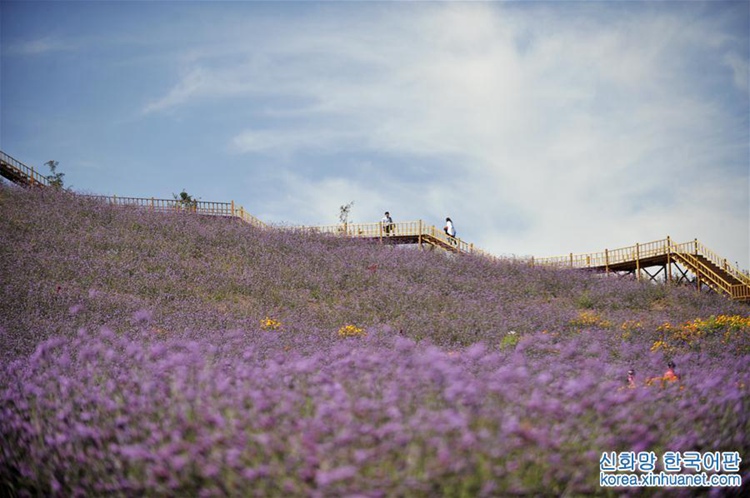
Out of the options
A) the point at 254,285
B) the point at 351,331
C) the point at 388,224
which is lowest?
the point at 351,331

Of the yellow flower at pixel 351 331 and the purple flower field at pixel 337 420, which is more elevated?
the yellow flower at pixel 351 331

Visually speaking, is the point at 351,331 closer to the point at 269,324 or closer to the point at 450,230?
the point at 269,324

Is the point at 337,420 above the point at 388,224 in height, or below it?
below

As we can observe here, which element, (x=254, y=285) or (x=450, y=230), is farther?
(x=450, y=230)

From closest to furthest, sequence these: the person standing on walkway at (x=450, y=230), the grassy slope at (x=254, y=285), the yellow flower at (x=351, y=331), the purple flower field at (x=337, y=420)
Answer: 1. the purple flower field at (x=337, y=420)
2. the yellow flower at (x=351, y=331)
3. the grassy slope at (x=254, y=285)
4. the person standing on walkway at (x=450, y=230)

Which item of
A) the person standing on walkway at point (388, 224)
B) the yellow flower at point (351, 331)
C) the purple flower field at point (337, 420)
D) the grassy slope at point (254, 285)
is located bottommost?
the purple flower field at point (337, 420)

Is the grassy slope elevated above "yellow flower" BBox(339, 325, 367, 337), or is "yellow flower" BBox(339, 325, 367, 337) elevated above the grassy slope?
the grassy slope

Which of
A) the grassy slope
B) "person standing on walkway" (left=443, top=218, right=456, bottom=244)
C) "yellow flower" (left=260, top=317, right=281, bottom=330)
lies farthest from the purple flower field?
"person standing on walkway" (left=443, top=218, right=456, bottom=244)

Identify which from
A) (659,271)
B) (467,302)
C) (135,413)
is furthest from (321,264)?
(135,413)

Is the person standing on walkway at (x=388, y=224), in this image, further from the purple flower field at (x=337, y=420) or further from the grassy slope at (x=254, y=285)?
the purple flower field at (x=337, y=420)

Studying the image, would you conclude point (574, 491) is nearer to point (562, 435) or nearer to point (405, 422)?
point (562, 435)

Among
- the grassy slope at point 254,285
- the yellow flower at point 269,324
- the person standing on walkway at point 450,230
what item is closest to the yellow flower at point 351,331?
the grassy slope at point 254,285

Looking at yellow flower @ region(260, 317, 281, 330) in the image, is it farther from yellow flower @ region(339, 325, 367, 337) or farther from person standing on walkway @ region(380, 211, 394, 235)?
person standing on walkway @ region(380, 211, 394, 235)

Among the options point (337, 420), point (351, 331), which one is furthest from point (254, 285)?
point (337, 420)
